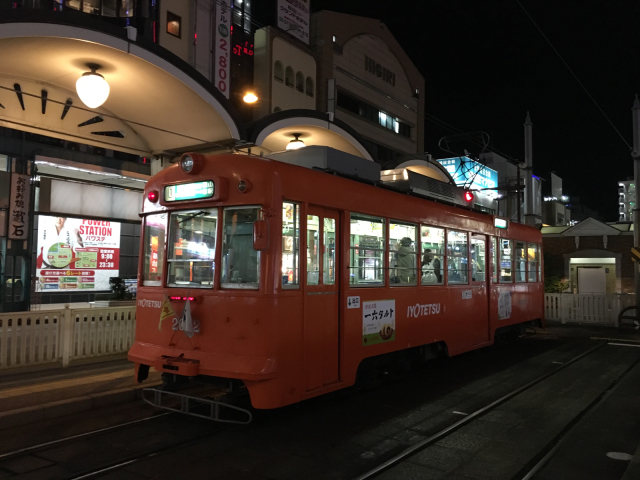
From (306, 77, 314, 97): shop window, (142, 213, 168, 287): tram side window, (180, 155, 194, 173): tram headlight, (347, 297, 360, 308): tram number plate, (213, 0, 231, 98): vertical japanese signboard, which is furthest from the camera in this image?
(306, 77, 314, 97): shop window

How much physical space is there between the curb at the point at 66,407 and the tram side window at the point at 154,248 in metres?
1.61

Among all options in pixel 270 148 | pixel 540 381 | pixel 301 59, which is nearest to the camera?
pixel 540 381

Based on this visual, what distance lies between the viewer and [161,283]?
→ 672 centimetres

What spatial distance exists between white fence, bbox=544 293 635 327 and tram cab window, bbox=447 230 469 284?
9.40m

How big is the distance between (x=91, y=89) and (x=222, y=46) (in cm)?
1156

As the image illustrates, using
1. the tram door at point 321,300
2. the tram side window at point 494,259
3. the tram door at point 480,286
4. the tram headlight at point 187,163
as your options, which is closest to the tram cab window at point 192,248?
the tram headlight at point 187,163

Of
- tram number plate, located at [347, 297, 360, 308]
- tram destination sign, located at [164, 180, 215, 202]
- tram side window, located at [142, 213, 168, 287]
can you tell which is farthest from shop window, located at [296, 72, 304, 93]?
tram number plate, located at [347, 297, 360, 308]

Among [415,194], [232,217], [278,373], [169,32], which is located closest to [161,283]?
[232,217]

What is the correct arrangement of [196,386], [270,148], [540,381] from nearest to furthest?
[196,386], [540,381], [270,148]

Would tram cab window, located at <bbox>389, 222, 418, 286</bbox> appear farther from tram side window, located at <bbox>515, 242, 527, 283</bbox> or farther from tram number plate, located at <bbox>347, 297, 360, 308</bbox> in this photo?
tram side window, located at <bbox>515, 242, 527, 283</bbox>

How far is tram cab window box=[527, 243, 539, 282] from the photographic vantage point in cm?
1373

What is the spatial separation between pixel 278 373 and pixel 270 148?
34.0 ft

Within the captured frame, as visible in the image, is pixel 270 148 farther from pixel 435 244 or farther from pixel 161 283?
pixel 161 283

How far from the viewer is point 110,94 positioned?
1089cm
